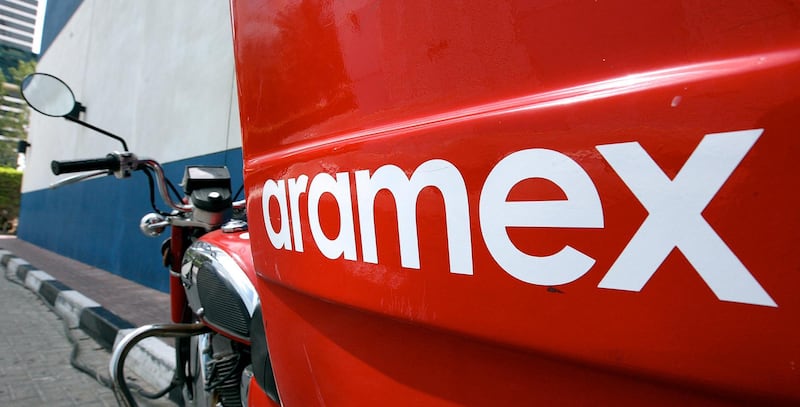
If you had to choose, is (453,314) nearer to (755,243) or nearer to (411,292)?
(411,292)

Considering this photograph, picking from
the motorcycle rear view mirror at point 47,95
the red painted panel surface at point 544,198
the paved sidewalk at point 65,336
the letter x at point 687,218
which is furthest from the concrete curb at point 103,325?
the letter x at point 687,218

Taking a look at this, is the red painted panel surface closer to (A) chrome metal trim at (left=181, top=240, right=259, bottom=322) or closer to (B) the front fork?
(A) chrome metal trim at (left=181, top=240, right=259, bottom=322)

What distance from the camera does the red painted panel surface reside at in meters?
0.34

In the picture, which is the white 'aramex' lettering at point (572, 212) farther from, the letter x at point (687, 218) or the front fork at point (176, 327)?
the front fork at point (176, 327)

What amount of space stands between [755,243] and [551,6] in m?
0.26

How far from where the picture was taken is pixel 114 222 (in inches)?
247

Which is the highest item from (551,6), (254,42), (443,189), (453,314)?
(254,42)

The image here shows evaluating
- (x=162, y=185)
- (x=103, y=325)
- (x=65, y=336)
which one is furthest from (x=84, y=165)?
(x=65, y=336)

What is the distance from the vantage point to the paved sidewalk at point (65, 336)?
256cm

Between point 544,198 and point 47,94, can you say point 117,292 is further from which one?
point 544,198

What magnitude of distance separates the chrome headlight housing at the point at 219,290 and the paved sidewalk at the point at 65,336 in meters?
0.77

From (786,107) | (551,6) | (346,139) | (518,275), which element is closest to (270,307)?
(346,139)

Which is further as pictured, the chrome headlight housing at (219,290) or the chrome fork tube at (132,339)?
the chrome fork tube at (132,339)

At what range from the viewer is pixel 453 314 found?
507mm
